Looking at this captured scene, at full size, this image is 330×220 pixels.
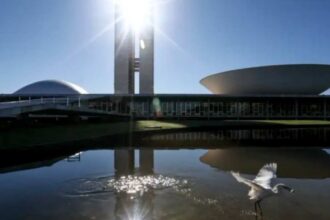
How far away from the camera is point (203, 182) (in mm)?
7996

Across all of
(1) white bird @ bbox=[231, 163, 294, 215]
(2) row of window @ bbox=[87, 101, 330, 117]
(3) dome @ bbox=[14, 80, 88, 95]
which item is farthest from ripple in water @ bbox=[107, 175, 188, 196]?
(3) dome @ bbox=[14, 80, 88, 95]

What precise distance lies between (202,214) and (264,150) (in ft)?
28.1

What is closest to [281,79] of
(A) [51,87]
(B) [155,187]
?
(A) [51,87]

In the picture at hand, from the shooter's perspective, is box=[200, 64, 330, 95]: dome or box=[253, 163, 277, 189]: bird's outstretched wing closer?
box=[253, 163, 277, 189]: bird's outstretched wing

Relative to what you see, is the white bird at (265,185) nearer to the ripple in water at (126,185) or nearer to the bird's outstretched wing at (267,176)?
the bird's outstretched wing at (267,176)

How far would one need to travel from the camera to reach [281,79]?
2218 inches

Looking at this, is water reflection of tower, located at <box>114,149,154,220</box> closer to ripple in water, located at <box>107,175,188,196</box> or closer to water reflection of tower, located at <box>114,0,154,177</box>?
ripple in water, located at <box>107,175,188,196</box>

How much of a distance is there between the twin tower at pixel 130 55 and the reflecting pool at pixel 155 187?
174ft

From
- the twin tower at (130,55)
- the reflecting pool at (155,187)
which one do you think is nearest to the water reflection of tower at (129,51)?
the twin tower at (130,55)

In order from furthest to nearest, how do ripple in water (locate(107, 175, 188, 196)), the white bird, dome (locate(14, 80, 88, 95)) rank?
dome (locate(14, 80, 88, 95))
ripple in water (locate(107, 175, 188, 196))
the white bird

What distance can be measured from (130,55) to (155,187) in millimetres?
60404

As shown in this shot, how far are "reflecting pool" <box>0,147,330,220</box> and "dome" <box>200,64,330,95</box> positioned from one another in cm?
4549

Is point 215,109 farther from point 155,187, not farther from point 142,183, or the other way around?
point 155,187

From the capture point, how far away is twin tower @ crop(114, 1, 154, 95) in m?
65.2
